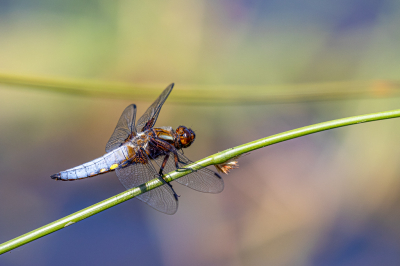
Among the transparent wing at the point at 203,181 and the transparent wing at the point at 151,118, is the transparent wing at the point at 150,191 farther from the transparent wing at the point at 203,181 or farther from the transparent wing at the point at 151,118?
the transparent wing at the point at 151,118

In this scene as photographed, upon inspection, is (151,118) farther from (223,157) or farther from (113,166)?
(223,157)

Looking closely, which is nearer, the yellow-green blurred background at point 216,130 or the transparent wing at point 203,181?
the transparent wing at point 203,181

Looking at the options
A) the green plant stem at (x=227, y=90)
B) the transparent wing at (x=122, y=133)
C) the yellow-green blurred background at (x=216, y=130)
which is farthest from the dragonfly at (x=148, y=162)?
the yellow-green blurred background at (x=216, y=130)

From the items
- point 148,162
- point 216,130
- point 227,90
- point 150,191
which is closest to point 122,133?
point 148,162

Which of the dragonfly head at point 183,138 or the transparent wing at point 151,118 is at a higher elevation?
the transparent wing at point 151,118

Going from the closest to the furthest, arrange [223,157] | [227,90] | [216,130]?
1. [223,157]
2. [227,90]
3. [216,130]

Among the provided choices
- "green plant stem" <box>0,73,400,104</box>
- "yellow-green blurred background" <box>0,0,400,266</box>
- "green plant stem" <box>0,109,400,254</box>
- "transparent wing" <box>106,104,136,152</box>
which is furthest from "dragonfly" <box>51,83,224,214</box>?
"yellow-green blurred background" <box>0,0,400,266</box>

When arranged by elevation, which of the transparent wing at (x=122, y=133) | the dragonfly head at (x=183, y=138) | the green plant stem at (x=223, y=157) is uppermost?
the transparent wing at (x=122, y=133)
